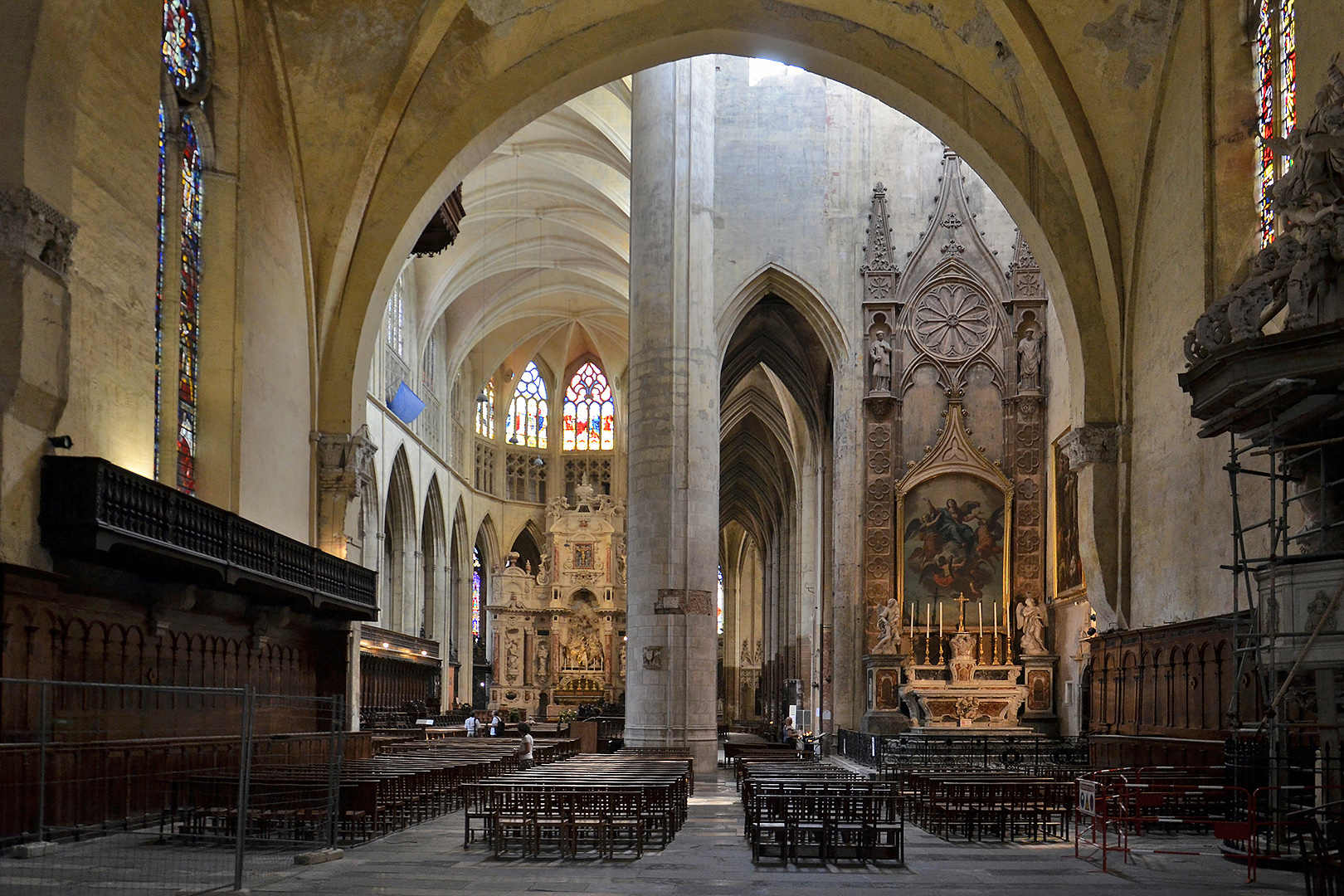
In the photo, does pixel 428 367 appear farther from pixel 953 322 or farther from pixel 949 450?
pixel 949 450

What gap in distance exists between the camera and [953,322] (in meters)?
31.7

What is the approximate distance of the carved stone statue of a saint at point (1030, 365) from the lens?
101 ft

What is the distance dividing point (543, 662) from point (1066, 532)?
85.5 ft

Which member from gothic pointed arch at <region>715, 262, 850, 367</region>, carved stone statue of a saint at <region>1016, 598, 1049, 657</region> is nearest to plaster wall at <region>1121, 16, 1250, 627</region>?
carved stone statue of a saint at <region>1016, 598, 1049, 657</region>

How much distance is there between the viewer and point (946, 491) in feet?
103

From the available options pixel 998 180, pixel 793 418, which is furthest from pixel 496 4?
pixel 793 418

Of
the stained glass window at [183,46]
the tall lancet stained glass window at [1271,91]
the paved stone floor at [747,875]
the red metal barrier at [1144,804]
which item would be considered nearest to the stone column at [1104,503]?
the tall lancet stained glass window at [1271,91]

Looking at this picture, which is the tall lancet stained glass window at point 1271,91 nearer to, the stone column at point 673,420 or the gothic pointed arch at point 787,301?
the stone column at point 673,420

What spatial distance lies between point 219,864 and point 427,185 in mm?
11374

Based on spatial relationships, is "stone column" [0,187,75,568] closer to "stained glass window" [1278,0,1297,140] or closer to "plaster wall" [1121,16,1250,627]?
"plaster wall" [1121,16,1250,627]

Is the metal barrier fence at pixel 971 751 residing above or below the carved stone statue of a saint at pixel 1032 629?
below

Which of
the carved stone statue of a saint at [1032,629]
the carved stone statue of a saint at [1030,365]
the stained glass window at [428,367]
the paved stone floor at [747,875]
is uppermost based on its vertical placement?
the stained glass window at [428,367]

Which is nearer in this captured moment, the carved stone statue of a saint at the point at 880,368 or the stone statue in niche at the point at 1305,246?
the stone statue in niche at the point at 1305,246

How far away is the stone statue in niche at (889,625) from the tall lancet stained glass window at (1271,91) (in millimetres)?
16313
